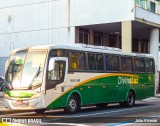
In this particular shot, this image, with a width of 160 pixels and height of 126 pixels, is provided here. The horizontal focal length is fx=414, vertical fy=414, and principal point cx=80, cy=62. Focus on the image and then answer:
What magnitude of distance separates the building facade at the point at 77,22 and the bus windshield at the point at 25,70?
24550 mm

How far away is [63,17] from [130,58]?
22073 millimetres

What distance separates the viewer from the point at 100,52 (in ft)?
71.1

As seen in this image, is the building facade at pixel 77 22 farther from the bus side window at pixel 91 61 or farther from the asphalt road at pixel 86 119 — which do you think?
the asphalt road at pixel 86 119

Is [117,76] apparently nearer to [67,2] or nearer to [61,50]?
[61,50]

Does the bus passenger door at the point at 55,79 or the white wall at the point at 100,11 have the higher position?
the white wall at the point at 100,11

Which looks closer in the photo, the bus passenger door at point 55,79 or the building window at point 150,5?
the bus passenger door at point 55,79

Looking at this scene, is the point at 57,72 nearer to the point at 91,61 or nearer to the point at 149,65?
the point at 91,61

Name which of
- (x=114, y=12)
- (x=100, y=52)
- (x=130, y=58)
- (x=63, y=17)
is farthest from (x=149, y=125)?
(x=63, y=17)

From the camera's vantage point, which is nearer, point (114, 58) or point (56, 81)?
point (56, 81)

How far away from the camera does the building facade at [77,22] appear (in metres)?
42.4

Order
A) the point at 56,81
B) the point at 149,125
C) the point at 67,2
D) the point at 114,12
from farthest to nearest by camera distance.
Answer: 1. the point at 67,2
2. the point at 114,12
3. the point at 56,81
4. the point at 149,125

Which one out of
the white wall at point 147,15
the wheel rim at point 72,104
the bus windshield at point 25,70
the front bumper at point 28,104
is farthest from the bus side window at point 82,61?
the white wall at point 147,15

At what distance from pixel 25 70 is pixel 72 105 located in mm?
2924

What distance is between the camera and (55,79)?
18.4 metres
